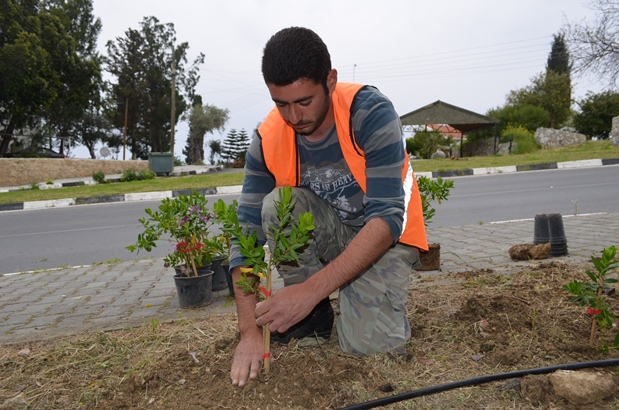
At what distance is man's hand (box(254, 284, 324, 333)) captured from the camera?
2.37 meters

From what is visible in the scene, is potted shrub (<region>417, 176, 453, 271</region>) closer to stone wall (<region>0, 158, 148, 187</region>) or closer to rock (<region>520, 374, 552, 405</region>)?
rock (<region>520, 374, 552, 405</region>)

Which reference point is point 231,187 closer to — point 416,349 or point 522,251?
point 522,251

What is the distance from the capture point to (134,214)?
35.5ft

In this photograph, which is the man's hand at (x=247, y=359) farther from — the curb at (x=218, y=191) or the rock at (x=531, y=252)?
the curb at (x=218, y=191)

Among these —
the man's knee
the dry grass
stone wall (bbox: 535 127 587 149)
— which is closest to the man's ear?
the man's knee

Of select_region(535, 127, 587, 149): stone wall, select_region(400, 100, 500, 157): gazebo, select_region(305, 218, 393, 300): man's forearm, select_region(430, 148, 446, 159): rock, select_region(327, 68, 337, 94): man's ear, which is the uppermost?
select_region(400, 100, 500, 157): gazebo

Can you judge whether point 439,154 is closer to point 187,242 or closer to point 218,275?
point 218,275

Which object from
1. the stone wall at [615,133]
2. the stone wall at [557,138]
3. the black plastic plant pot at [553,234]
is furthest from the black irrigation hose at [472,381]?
the stone wall at [557,138]

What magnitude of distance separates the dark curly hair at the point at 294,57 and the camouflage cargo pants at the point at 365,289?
0.65m

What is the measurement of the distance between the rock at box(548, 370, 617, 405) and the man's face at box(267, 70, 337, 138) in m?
1.53

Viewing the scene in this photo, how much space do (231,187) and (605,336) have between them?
12.3m

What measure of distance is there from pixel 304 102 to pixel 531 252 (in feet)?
10.6

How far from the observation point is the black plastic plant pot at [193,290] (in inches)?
159

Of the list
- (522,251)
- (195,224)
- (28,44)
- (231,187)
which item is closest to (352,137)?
(195,224)
